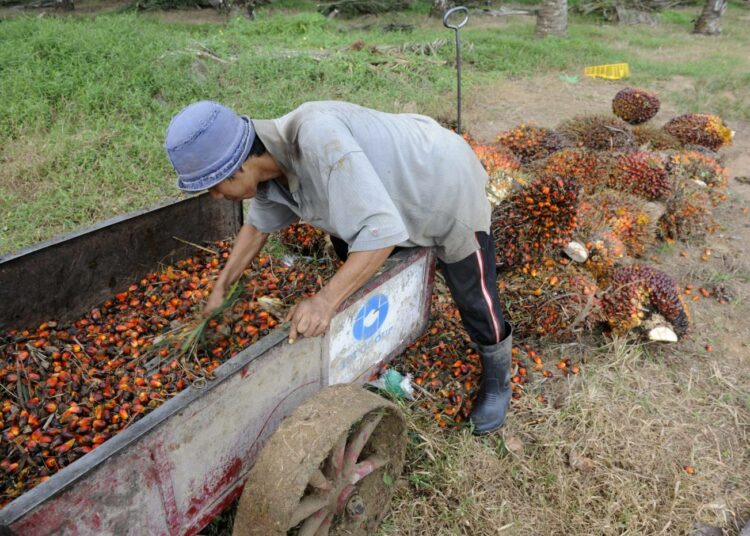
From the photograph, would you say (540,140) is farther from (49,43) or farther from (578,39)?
(578,39)

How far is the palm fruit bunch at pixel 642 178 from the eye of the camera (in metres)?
4.40

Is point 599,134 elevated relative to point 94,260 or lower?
lower

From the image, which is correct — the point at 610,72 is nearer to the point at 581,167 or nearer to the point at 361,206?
the point at 581,167

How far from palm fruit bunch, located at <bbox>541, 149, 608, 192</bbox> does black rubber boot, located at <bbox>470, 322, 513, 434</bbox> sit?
82.7 inches

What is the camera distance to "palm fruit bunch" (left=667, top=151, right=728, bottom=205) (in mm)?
→ 4934

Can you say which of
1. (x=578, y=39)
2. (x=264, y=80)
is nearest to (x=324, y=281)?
(x=264, y=80)

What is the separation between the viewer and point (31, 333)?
2.56 metres

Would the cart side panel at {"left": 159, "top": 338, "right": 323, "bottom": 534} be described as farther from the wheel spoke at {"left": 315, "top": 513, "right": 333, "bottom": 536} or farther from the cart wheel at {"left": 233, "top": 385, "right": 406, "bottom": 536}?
the wheel spoke at {"left": 315, "top": 513, "right": 333, "bottom": 536}

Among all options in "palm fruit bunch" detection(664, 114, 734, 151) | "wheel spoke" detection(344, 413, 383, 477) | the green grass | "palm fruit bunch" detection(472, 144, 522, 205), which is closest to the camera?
"wheel spoke" detection(344, 413, 383, 477)

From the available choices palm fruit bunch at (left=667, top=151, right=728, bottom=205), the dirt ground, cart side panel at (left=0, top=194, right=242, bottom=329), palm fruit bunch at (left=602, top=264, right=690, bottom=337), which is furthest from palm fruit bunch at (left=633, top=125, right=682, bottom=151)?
cart side panel at (left=0, top=194, right=242, bottom=329)

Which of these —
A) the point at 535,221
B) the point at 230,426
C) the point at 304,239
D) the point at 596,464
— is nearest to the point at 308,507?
the point at 230,426

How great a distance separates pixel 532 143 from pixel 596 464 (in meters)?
3.32

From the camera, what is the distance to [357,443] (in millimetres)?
2016

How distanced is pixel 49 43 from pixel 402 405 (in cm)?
677
